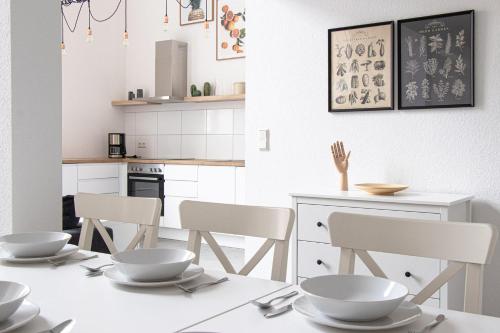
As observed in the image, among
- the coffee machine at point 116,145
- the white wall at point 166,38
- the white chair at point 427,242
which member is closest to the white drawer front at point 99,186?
the coffee machine at point 116,145

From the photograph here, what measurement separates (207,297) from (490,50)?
7.56 feet

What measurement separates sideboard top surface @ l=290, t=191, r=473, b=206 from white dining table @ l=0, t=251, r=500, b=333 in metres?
1.46

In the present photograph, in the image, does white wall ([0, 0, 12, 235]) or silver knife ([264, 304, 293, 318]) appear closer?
silver knife ([264, 304, 293, 318])

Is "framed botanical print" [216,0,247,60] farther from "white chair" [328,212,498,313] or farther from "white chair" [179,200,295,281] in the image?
"white chair" [328,212,498,313]

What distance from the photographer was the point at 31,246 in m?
1.53

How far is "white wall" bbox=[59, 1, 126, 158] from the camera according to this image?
6543mm

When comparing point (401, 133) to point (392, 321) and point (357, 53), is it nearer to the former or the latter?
point (357, 53)

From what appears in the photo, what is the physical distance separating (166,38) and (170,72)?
0.60 meters

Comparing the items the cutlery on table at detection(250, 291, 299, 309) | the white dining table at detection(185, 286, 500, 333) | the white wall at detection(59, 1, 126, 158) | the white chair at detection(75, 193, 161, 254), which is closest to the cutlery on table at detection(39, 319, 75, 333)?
the white dining table at detection(185, 286, 500, 333)

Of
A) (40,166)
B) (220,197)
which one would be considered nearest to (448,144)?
(40,166)

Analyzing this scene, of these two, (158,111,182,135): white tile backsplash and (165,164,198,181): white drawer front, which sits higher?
(158,111,182,135): white tile backsplash

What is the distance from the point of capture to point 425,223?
4.74ft

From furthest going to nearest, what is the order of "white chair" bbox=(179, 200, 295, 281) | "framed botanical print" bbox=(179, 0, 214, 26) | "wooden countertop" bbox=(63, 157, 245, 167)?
"framed botanical print" bbox=(179, 0, 214, 26)
"wooden countertop" bbox=(63, 157, 245, 167)
"white chair" bbox=(179, 200, 295, 281)

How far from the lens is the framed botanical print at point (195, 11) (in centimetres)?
627
